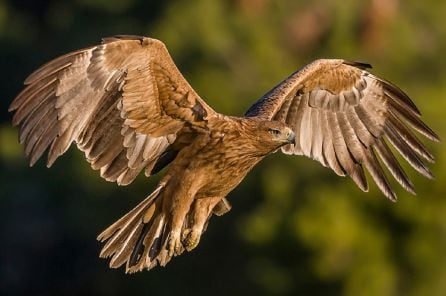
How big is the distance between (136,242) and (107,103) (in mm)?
1110

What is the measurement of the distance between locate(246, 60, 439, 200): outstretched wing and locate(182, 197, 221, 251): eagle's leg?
4.12 feet

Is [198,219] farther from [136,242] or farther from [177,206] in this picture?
[136,242]

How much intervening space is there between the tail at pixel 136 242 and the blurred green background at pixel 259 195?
9490 mm

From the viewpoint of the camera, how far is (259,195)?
2466 centimetres

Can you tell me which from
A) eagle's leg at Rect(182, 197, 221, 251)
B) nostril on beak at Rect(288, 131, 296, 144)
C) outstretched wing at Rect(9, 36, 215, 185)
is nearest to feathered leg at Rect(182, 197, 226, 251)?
eagle's leg at Rect(182, 197, 221, 251)

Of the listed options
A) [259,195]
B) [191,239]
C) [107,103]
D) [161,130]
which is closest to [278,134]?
[161,130]

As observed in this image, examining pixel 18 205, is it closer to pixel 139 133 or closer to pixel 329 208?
pixel 329 208

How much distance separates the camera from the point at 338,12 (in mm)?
27906

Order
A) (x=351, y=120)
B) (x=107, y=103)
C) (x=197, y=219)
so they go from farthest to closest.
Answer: (x=351, y=120) < (x=197, y=219) < (x=107, y=103)

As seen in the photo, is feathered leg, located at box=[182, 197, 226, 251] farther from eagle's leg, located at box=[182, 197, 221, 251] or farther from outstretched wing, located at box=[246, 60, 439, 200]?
outstretched wing, located at box=[246, 60, 439, 200]

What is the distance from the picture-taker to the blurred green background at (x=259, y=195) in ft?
75.4

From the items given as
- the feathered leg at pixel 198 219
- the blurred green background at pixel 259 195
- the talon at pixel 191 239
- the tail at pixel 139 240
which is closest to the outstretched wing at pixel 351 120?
the feathered leg at pixel 198 219

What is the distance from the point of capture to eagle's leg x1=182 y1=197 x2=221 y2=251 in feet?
42.9

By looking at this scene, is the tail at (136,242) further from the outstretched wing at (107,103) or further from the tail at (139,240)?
the outstretched wing at (107,103)
